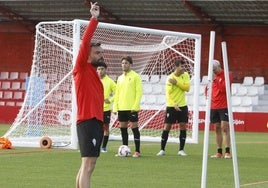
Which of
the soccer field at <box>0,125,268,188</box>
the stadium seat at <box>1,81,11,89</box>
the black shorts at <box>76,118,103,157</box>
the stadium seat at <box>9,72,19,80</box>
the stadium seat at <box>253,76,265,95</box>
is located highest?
the stadium seat at <box>9,72,19,80</box>

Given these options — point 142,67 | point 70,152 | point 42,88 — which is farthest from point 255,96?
point 70,152

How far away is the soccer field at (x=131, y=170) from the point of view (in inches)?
527

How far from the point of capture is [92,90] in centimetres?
1026

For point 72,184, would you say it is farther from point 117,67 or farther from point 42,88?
point 117,67

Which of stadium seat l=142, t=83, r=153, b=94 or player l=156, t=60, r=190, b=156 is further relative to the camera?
stadium seat l=142, t=83, r=153, b=94

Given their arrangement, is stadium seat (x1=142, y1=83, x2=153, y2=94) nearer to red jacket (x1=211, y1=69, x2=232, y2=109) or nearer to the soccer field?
the soccer field

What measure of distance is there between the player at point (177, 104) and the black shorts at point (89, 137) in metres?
9.27

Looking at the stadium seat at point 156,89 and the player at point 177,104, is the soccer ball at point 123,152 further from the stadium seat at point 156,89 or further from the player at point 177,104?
the stadium seat at point 156,89

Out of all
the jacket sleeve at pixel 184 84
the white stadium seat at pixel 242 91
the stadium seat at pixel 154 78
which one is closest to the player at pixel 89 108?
the jacket sleeve at pixel 184 84

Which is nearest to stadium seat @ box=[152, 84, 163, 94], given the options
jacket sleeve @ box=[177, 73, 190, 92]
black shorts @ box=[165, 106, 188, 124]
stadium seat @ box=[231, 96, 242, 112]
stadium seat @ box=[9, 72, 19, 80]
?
stadium seat @ box=[231, 96, 242, 112]

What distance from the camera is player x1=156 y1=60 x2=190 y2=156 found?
19578mm

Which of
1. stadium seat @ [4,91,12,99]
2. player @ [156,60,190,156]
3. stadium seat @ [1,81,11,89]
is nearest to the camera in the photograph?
player @ [156,60,190,156]

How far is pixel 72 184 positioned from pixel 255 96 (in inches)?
1001

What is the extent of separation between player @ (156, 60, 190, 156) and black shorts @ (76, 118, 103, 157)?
927cm
